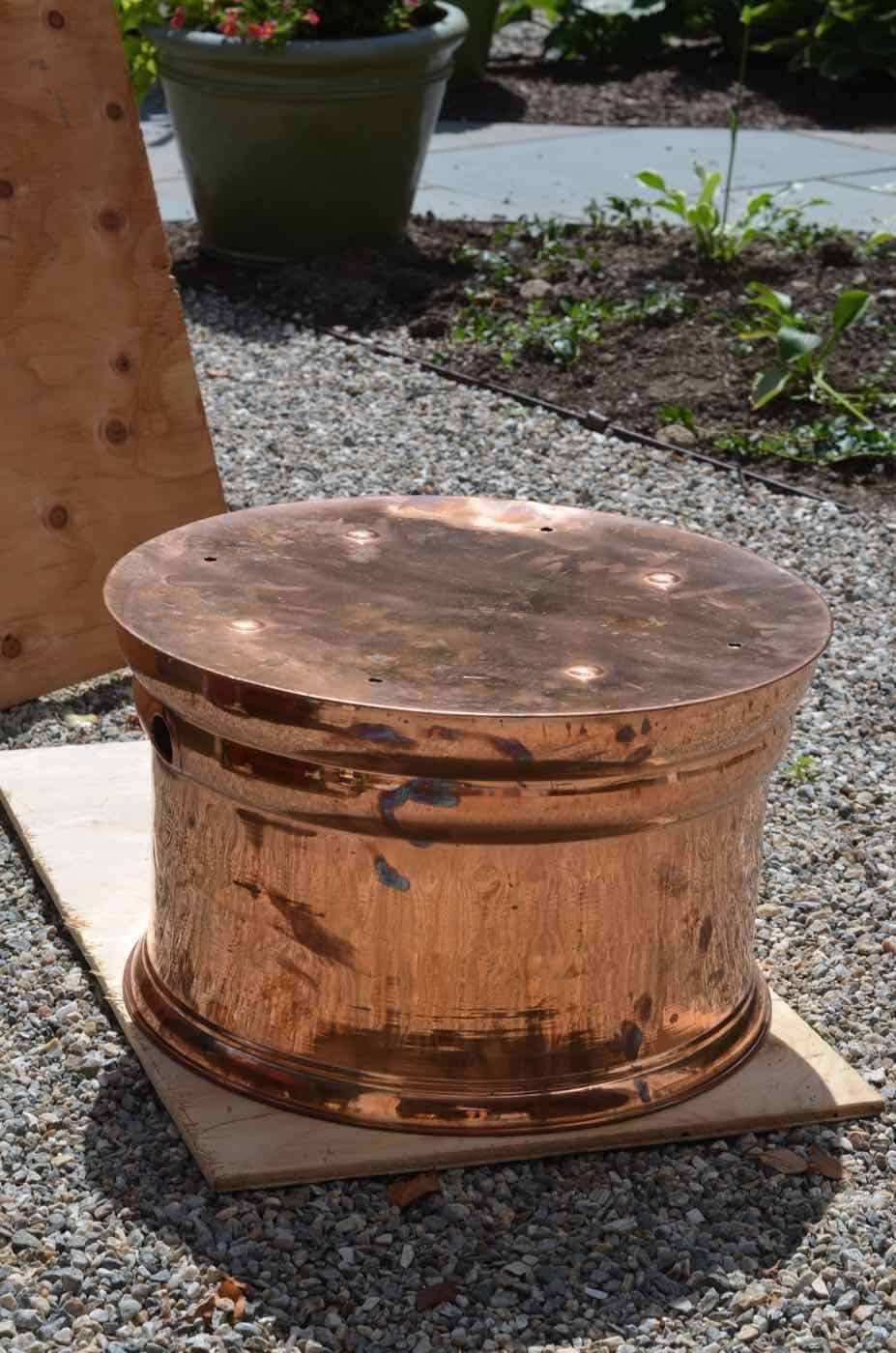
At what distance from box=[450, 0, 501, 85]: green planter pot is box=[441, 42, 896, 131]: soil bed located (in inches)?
3.4

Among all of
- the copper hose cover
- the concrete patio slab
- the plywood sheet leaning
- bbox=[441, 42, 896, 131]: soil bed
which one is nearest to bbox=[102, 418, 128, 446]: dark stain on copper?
the plywood sheet leaning

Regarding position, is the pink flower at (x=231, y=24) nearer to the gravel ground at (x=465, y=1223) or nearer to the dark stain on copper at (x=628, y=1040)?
the gravel ground at (x=465, y=1223)

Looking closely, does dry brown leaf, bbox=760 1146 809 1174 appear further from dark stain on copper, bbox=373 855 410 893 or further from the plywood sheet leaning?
the plywood sheet leaning

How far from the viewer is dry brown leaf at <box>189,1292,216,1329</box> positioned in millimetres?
2223

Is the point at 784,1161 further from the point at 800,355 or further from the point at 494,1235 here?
the point at 800,355

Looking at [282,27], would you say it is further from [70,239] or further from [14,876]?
[14,876]

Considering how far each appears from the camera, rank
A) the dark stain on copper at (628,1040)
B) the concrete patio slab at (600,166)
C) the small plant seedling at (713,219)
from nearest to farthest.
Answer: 1. the dark stain on copper at (628,1040)
2. the small plant seedling at (713,219)
3. the concrete patio slab at (600,166)

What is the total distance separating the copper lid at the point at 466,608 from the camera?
7.76 ft

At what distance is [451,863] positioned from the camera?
2.35 meters

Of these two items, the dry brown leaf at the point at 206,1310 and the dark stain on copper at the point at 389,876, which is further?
the dark stain on copper at the point at 389,876

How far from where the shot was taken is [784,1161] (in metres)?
2.55

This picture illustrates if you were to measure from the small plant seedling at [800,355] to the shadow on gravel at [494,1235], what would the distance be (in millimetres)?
3588

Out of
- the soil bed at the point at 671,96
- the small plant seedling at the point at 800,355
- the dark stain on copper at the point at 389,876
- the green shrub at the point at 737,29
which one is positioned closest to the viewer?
the dark stain on copper at the point at 389,876

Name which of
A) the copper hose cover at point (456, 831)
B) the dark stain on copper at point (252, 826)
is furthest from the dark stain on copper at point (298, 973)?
the dark stain on copper at point (252, 826)
